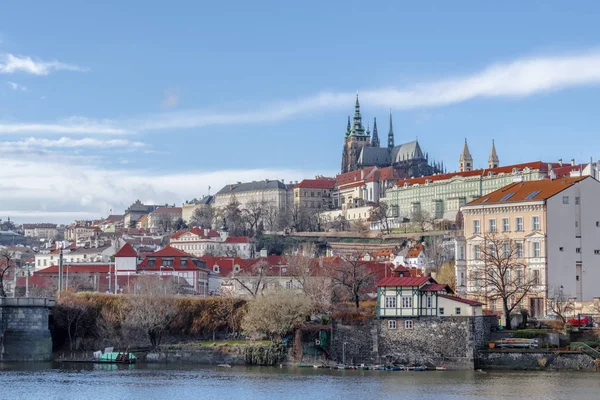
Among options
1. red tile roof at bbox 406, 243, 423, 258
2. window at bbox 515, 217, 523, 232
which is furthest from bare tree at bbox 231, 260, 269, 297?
red tile roof at bbox 406, 243, 423, 258

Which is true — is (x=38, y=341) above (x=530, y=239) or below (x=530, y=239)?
below

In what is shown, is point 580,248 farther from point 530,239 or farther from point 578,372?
point 578,372

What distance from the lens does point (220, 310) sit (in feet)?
264

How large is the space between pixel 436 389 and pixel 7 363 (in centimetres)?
3196

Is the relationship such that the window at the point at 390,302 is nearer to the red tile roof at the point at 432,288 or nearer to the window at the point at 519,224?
the red tile roof at the point at 432,288

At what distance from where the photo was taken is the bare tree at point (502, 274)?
77.2 m

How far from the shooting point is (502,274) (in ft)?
249

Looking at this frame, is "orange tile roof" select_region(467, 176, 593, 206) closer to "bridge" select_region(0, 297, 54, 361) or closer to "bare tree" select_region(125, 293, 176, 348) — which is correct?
"bare tree" select_region(125, 293, 176, 348)

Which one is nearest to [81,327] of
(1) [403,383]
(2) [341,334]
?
(2) [341,334]

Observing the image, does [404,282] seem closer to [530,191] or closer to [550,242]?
[550,242]

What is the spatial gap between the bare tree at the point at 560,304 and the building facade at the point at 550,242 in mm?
316

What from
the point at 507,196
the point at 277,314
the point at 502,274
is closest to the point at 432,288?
the point at 502,274

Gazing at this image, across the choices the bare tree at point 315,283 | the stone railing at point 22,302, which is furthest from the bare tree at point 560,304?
the stone railing at point 22,302

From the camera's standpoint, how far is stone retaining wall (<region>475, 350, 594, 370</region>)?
67.6 meters
